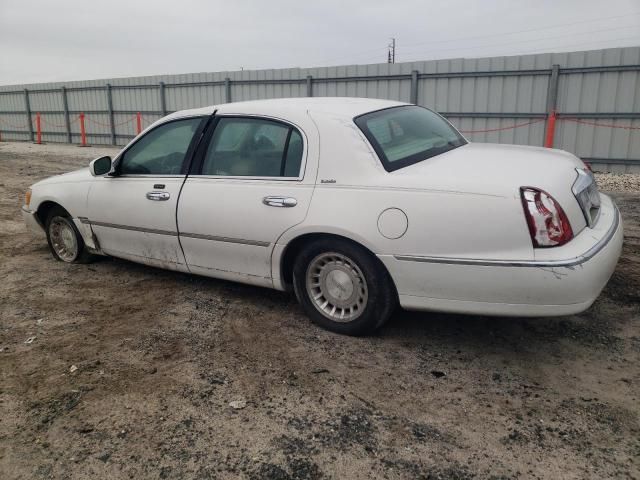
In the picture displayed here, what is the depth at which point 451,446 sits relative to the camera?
8.33ft

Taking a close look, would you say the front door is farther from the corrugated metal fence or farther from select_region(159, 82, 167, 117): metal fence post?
select_region(159, 82, 167, 117): metal fence post

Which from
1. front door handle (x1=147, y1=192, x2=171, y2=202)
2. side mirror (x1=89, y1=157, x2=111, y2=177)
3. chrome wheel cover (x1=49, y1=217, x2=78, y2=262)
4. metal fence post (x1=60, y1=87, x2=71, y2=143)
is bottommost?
chrome wheel cover (x1=49, y1=217, x2=78, y2=262)

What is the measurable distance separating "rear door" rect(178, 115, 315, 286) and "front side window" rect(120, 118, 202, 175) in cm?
22

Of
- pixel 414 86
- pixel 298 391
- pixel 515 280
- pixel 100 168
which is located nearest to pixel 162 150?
pixel 100 168

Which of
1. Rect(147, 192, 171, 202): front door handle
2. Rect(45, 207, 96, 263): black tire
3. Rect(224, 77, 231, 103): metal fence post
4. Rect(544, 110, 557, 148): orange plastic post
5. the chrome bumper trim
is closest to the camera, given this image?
the chrome bumper trim

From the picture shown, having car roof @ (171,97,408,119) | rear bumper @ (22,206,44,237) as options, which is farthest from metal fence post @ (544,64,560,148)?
rear bumper @ (22,206,44,237)

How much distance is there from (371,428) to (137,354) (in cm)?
165

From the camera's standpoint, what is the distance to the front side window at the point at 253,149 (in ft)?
12.6

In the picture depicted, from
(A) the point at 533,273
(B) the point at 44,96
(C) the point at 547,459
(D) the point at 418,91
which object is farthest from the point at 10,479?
(B) the point at 44,96

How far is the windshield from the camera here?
361 centimetres

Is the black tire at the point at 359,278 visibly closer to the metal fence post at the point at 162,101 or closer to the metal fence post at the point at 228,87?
the metal fence post at the point at 228,87

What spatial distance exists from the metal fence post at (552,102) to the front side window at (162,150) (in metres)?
10.1

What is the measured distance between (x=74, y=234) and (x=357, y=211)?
10.3 feet

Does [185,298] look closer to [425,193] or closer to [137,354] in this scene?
[137,354]
